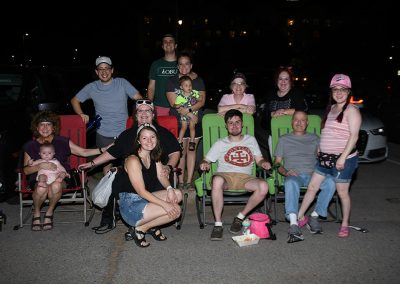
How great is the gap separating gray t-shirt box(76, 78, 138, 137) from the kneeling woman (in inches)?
56.1

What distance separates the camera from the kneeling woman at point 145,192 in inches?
189

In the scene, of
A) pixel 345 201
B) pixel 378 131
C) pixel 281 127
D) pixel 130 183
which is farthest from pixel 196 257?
pixel 378 131

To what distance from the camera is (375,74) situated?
1320 inches

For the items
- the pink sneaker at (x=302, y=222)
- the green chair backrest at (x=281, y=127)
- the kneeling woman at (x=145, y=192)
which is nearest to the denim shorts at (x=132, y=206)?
the kneeling woman at (x=145, y=192)

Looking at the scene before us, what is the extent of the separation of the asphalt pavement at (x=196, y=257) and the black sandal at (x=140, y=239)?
0.18 ft

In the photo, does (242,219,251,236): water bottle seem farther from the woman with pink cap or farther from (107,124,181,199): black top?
(107,124,181,199): black top

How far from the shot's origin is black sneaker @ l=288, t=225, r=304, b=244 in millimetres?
4930

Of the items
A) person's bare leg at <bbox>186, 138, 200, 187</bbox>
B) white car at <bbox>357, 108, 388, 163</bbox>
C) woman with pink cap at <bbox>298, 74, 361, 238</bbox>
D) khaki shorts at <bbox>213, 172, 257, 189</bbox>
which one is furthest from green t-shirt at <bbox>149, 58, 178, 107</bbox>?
white car at <bbox>357, 108, 388, 163</bbox>

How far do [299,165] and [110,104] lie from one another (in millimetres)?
2757

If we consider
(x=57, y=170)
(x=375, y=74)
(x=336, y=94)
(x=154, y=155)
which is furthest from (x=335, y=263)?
(x=375, y=74)

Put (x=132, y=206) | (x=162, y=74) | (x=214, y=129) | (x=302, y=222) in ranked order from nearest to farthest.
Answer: (x=132, y=206), (x=302, y=222), (x=214, y=129), (x=162, y=74)

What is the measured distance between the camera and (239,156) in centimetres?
561

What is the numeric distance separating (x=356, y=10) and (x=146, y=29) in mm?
58092

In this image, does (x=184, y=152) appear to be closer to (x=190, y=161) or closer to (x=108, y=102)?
(x=190, y=161)
